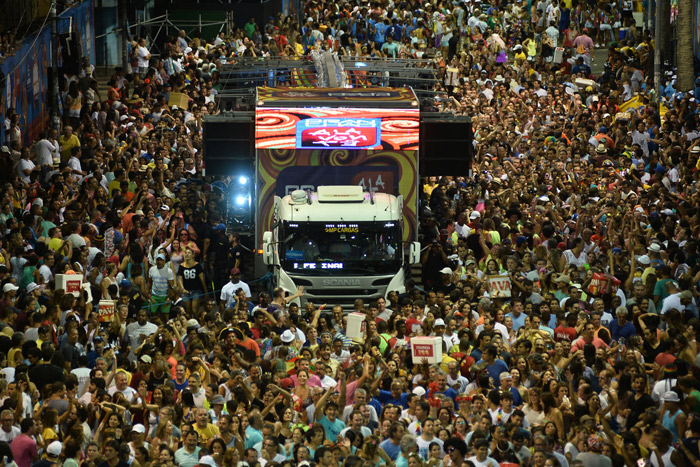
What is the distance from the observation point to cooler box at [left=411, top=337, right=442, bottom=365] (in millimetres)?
16922

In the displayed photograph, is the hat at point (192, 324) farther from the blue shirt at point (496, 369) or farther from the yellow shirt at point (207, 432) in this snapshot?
the blue shirt at point (496, 369)

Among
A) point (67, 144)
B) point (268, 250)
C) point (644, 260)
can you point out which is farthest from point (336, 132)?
point (67, 144)

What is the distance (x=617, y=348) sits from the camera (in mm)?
17828

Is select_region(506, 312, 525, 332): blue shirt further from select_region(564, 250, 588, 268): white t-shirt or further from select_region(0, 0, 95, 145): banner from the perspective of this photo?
select_region(0, 0, 95, 145): banner

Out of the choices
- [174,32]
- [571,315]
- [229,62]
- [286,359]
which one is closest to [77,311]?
[286,359]

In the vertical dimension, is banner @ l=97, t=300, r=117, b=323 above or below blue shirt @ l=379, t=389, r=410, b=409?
above

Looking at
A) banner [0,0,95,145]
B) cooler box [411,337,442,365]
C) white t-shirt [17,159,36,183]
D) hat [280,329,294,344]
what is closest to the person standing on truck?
hat [280,329,294,344]

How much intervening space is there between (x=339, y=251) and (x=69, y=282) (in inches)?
167

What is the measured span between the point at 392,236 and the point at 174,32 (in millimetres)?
24911

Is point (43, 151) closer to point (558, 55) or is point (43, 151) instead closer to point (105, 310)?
point (105, 310)

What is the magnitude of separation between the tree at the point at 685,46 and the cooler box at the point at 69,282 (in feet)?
67.5

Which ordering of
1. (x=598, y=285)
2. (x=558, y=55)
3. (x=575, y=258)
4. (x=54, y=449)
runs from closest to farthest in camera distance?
1. (x=54, y=449)
2. (x=598, y=285)
3. (x=575, y=258)
4. (x=558, y=55)

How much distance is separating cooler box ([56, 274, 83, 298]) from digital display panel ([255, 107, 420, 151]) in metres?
4.22

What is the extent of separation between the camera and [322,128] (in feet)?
73.4
